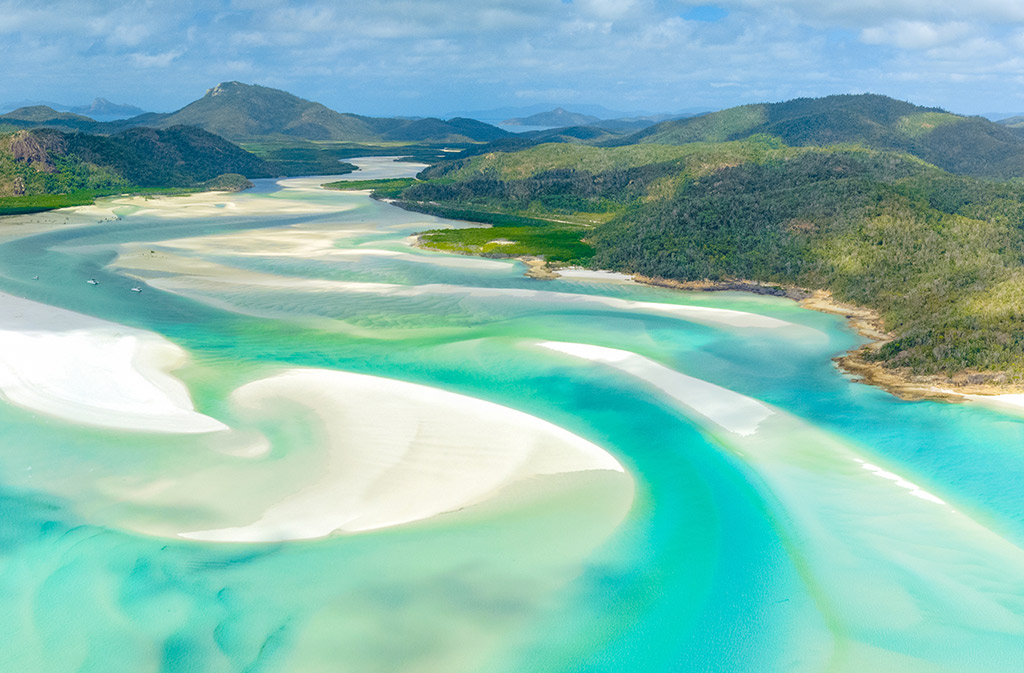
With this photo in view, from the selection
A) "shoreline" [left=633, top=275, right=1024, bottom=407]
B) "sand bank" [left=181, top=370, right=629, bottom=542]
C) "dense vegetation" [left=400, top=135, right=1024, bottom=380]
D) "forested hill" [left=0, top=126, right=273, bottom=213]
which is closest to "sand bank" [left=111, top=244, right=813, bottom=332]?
"shoreline" [left=633, top=275, right=1024, bottom=407]

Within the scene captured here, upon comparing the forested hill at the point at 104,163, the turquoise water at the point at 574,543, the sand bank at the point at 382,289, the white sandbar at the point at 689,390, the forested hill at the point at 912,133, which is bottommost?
the turquoise water at the point at 574,543

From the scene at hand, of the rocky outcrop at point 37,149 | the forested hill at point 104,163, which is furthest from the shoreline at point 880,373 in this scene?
the rocky outcrop at point 37,149

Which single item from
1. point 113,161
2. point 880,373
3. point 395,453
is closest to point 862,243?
point 880,373

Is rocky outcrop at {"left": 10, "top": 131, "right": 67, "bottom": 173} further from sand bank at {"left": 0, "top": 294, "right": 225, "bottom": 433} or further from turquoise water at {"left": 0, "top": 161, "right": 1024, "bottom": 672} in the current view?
turquoise water at {"left": 0, "top": 161, "right": 1024, "bottom": 672}

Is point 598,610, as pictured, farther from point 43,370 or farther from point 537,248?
point 537,248

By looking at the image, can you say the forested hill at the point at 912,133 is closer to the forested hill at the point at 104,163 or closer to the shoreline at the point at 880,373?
the shoreline at the point at 880,373
